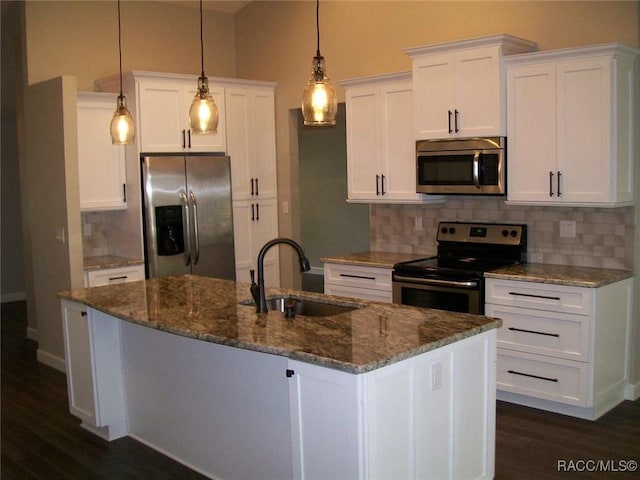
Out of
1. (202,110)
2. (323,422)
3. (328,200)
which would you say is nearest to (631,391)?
(323,422)

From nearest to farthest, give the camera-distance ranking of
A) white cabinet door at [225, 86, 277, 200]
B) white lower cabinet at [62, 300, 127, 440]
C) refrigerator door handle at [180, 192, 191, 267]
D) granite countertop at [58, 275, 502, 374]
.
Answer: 1. granite countertop at [58, 275, 502, 374]
2. white lower cabinet at [62, 300, 127, 440]
3. refrigerator door handle at [180, 192, 191, 267]
4. white cabinet door at [225, 86, 277, 200]

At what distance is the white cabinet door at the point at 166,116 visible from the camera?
5902mm

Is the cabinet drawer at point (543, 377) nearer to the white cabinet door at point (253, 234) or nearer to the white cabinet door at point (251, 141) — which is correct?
the white cabinet door at point (253, 234)

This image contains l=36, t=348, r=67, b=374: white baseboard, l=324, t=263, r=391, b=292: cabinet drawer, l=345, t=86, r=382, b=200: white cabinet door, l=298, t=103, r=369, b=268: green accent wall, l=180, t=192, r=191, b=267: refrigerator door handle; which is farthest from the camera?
l=298, t=103, r=369, b=268: green accent wall

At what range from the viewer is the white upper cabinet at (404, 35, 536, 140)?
15.5ft

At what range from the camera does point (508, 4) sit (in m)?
5.09

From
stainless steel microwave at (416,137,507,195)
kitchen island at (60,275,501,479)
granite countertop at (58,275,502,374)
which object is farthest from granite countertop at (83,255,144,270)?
stainless steel microwave at (416,137,507,195)

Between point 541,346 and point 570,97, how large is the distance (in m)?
1.59

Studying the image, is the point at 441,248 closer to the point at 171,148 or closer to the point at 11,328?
the point at 171,148

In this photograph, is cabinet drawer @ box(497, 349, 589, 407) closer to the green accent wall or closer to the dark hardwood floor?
the dark hardwood floor

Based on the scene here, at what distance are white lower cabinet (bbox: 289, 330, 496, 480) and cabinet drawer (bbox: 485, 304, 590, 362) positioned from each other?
133 cm

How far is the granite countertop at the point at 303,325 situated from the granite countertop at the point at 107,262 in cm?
147

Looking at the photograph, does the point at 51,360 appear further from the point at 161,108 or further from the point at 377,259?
the point at 377,259

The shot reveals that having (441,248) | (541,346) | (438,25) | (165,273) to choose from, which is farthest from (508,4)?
(165,273)
